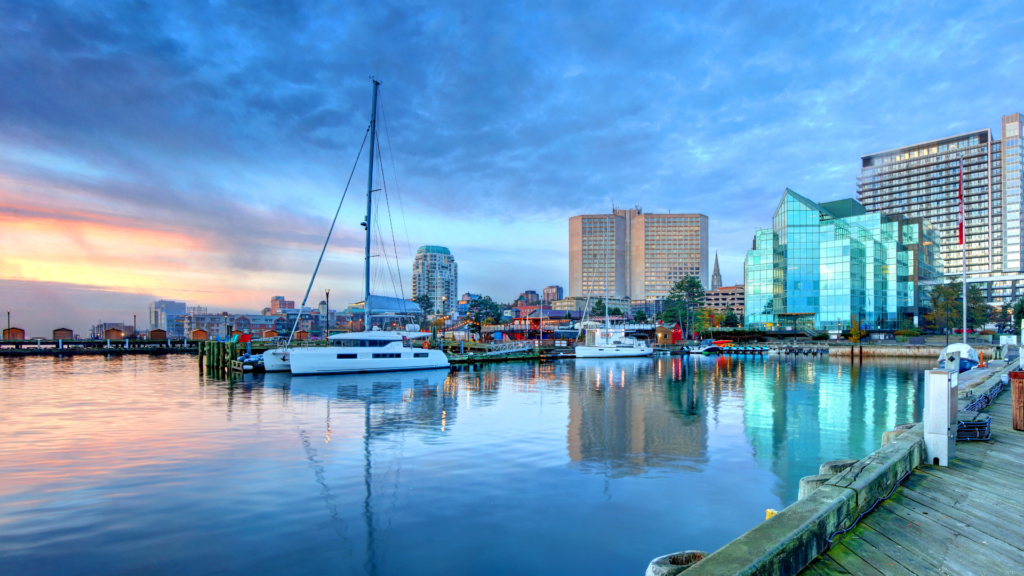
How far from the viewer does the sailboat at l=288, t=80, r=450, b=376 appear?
144ft

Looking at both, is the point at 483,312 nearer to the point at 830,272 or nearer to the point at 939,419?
the point at 830,272

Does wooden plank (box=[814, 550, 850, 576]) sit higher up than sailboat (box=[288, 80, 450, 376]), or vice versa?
wooden plank (box=[814, 550, 850, 576])

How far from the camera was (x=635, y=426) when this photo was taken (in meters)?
21.9

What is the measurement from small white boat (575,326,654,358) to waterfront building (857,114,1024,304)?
12525 cm

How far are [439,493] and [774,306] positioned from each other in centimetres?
10130

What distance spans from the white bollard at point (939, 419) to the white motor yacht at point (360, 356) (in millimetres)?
42459

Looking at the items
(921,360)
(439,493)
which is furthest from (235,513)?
(921,360)

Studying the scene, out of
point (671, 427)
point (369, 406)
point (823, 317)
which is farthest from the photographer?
point (823, 317)

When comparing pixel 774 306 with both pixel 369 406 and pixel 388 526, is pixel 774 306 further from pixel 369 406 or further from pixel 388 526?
pixel 388 526

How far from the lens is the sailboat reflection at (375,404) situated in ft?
39.4

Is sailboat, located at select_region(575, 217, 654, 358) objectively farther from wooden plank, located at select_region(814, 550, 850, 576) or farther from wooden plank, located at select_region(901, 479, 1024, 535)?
wooden plank, located at select_region(814, 550, 850, 576)

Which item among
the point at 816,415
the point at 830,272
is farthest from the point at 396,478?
the point at 830,272

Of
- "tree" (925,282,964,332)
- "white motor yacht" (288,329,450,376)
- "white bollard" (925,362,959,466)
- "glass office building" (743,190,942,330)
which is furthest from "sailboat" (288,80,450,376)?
"tree" (925,282,964,332)

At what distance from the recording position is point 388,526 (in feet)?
34.9
